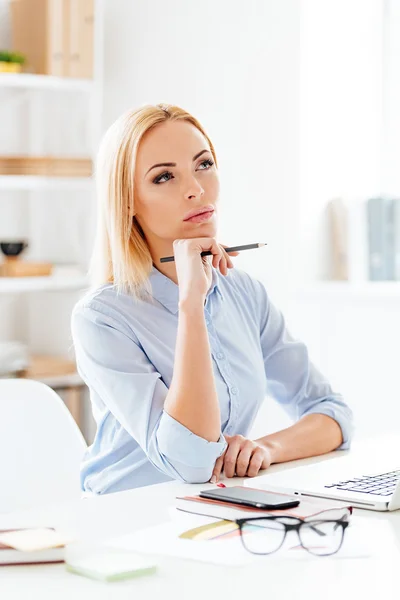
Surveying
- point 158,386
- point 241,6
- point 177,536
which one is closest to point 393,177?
point 241,6

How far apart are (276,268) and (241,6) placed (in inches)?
36.5

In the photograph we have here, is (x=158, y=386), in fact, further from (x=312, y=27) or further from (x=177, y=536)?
(x=312, y=27)

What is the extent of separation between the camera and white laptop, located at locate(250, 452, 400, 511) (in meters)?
1.37

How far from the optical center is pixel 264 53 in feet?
11.5

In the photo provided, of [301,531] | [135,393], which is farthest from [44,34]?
[301,531]

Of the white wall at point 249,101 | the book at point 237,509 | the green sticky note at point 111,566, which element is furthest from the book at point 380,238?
the green sticky note at point 111,566

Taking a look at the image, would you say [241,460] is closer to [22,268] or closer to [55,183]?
[22,268]

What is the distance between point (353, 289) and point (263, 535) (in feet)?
7.36

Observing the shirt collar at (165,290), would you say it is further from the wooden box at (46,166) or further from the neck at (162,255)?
the wooden box at (46,166)

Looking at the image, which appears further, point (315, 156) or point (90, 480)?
point (315, 156)

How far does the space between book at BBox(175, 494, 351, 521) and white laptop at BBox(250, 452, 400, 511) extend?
0.04 metres

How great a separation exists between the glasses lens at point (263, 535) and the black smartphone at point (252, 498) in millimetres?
78

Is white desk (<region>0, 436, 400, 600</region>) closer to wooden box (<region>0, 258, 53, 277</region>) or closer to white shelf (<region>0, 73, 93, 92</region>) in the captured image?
wooden box (<region>0, 258, 53, 277</region>)

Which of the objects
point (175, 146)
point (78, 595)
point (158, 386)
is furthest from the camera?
point (175, 146)
